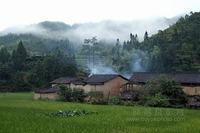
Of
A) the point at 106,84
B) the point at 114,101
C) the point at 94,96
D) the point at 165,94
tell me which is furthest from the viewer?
Result: the point at 106,84

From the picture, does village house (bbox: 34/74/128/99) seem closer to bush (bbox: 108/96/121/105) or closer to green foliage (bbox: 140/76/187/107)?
bush (bbox: 108/96/121/105)

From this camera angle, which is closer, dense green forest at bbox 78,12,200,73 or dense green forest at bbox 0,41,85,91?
dense green forest at bbox 0,41,85,91

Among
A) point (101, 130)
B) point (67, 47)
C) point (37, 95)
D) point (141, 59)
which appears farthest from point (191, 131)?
point (67, 47)

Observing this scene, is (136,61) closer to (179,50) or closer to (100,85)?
(179,50)

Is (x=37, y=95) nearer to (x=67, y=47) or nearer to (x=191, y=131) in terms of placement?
(x=191, y=131)

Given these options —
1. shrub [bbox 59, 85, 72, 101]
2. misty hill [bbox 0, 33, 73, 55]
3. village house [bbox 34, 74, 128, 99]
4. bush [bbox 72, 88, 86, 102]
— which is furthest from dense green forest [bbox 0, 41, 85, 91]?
misty hill [bbox 0, 33, 73, 55]

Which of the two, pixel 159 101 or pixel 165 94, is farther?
pixel 165 94

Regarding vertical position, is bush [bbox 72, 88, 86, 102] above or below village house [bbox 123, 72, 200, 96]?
below

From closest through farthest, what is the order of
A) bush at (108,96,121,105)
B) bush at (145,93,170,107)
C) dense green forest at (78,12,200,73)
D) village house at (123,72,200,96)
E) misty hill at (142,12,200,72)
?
bush at (145,93,170,107) < bush at (108,96,121,105) < village house at (123,72,200,96) < misty hill at (142,12,200,72) < dense green forest at (78,12,200,73)

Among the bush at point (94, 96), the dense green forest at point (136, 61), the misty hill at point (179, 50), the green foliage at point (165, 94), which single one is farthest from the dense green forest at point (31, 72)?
the green foliage at point (165, 94)

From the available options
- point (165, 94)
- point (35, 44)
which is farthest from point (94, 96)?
point (35, 44)

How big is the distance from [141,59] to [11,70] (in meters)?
29.0

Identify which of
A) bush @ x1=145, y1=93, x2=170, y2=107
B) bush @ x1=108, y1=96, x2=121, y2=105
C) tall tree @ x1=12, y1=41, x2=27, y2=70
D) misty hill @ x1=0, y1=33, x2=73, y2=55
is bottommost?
bush @ x1=108, y1=96, x2=121, y2=105

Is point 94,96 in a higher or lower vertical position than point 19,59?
lower
